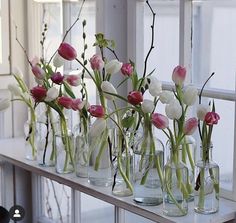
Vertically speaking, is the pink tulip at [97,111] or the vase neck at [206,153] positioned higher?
the pink tulip at [97,111]

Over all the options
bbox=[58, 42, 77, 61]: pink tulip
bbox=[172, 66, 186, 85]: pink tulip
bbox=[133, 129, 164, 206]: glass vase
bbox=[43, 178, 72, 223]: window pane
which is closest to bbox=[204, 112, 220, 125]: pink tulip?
bbox=[172, 66, 186, 85]: pink tulip

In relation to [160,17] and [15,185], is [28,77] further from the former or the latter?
[160,17]

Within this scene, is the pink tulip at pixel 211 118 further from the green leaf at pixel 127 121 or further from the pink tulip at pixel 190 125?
the green leaf at pixel 127 121

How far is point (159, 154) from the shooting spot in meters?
1.69

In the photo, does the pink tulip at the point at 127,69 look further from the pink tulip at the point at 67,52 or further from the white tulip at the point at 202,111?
the white tulip at the point at 202,111

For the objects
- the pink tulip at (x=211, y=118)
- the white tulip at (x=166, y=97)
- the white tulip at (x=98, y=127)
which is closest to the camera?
the pink tulip at (x=211, y=118)

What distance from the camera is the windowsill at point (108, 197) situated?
5.20 ft

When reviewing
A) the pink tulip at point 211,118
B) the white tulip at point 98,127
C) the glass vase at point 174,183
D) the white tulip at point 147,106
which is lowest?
the glass vase at point 174,183

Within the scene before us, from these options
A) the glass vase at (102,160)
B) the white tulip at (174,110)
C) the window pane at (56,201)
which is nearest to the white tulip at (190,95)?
the white tulip at (174,110)

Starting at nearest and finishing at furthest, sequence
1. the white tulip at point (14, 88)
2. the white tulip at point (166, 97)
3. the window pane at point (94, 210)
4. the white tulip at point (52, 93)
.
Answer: the white tulip at point (166, 97), the white tulip at point (52, 93), the white tulip at point (14, 88), the window pane at point (94, 210)

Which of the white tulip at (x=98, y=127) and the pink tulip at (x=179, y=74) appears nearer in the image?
the pink tulip at (x=179, y=74)

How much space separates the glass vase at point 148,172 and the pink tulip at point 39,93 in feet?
1.24

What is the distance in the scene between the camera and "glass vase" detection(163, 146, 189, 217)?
63.5 inches

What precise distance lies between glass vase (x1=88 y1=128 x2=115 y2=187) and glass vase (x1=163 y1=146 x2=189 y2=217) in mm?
294
